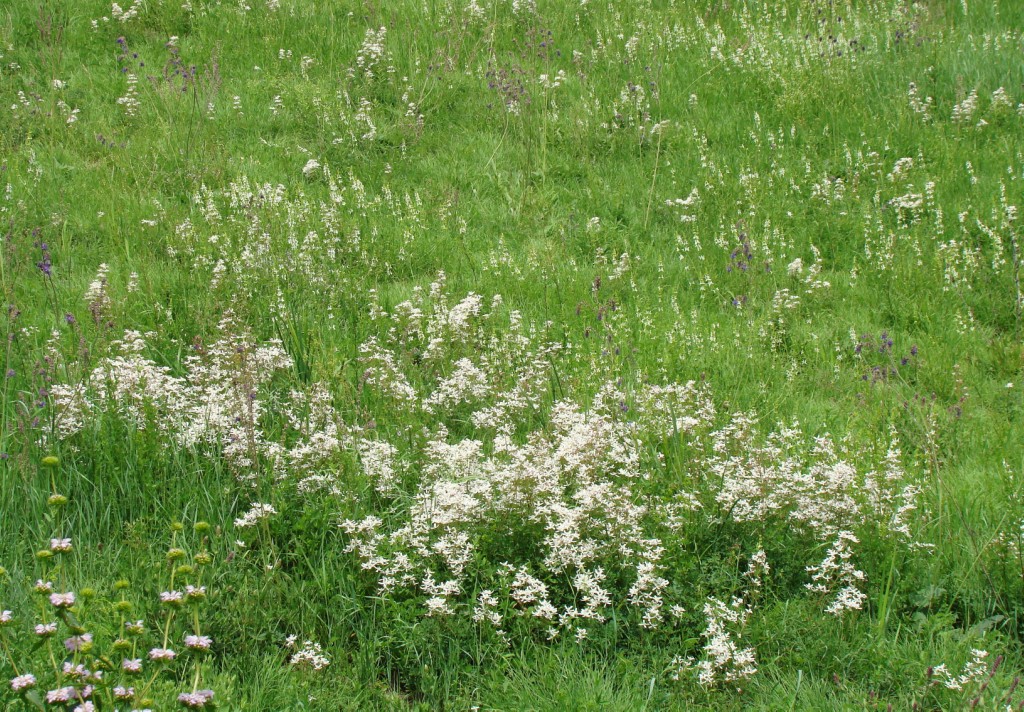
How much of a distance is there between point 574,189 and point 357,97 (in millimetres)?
2292

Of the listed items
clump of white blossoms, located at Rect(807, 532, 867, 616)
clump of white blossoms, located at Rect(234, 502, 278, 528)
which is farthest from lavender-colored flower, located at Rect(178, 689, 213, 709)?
clump of white blossoms, located at Rect(807, 532, 867, 616)

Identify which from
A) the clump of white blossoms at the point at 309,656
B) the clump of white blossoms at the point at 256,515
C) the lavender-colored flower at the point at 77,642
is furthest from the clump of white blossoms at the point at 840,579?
the lavender-colored flower at the point at 77,642

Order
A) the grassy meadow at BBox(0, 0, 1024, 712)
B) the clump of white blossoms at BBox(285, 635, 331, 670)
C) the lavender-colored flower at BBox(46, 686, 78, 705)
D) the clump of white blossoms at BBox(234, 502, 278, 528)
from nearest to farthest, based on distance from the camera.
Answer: the lavender-colored flower at BBox(46, 686, 78, 705)
the clump of white blossoms at BBox(285, 635, 331, 670)
the grassy meadow at BBox(0, 0, 1024, 712)
the clump of white blossoms at BBox(234, 502, 278, 528)

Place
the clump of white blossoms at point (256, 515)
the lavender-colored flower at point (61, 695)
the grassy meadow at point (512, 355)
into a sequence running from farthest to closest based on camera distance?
the clump of white blossoms at point (256, 515) < the grassy meadow at point (512, 355) < the lavender-colored flower at point (61, 695)

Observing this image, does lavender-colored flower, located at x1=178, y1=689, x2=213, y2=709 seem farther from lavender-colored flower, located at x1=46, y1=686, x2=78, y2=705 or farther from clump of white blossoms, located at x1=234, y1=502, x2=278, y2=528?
clump of white blossoms, located at x1=234, y1=502, x2=278, y2=528

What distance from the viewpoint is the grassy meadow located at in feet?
10.3

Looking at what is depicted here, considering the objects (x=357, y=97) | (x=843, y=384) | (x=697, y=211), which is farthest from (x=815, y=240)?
(x=357, y=97)

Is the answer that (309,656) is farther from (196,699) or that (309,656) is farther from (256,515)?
(196,699)

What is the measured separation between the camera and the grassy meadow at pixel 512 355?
313 centimetres

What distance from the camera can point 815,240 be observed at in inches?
253

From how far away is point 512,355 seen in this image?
5043 millimetres

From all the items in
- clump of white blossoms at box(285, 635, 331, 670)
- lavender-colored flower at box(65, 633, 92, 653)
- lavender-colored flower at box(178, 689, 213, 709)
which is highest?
lavender-colored flower at box(65, 633, 92, 653)

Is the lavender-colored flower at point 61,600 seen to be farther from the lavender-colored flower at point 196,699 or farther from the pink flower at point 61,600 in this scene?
the lavender-colored flower at point 196,699

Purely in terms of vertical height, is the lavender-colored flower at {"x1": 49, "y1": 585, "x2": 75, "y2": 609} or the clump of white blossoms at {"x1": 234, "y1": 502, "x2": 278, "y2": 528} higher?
the lavender-colored flower at {"x1": 49, "y1": 585, "x2": 75, "y2": 609}
